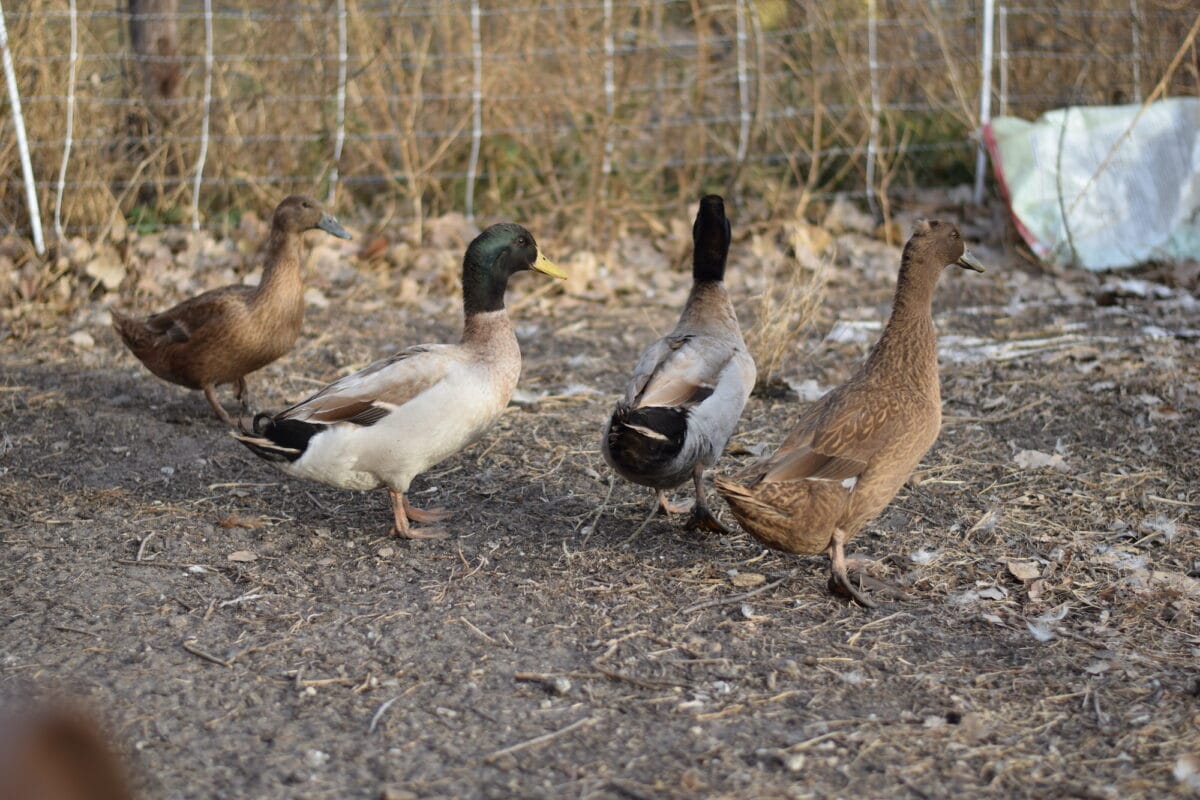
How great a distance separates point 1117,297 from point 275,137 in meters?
5.84

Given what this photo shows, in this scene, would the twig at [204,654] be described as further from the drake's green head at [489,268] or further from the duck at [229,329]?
the duck at [229,329]

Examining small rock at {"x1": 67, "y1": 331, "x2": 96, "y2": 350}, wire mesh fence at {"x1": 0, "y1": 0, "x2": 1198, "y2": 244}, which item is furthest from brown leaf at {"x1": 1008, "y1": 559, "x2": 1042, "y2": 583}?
small rock at {"x1": 67, "y1": 331, "x2": 96, "y2": 350}

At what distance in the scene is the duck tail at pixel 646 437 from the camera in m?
4.16

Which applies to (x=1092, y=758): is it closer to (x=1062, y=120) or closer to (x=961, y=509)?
(x=961, y=509)

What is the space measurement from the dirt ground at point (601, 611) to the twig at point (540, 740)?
11mm

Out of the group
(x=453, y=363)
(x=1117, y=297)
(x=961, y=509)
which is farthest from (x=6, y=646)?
(x=1117, y=297)

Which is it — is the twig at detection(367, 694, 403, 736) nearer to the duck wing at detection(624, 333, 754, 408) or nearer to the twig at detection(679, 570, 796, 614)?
the twig at detection(679, 570, 796, 614)

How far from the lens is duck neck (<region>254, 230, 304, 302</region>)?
5.88 metres

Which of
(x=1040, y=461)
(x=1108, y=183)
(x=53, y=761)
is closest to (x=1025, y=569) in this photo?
(x=1040, y=461)

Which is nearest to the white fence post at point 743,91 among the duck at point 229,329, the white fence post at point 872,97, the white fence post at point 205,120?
the white fence post at point 872,97

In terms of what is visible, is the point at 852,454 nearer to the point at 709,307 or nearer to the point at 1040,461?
the point at 709,307

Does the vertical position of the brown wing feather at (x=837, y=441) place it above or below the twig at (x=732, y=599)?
Answer: above

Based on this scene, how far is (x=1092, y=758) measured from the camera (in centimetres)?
299

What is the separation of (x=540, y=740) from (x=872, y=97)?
23.4ft
